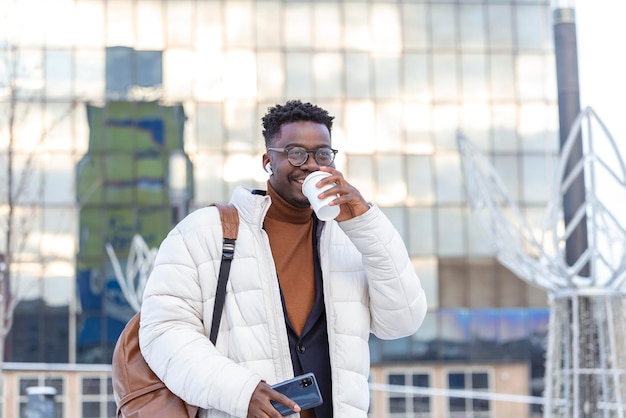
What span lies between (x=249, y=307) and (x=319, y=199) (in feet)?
1.24

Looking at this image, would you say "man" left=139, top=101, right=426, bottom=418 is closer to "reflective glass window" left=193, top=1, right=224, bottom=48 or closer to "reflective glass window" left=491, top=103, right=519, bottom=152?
"reflective glass window" left=193, top=1, right=224, bottom=48

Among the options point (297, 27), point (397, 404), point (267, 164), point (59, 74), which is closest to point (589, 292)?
point (267, 164)

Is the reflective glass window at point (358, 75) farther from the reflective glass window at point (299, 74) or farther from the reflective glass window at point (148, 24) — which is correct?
the reflective glass window at point (148, 24)

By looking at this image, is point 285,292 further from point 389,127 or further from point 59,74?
point 59,74

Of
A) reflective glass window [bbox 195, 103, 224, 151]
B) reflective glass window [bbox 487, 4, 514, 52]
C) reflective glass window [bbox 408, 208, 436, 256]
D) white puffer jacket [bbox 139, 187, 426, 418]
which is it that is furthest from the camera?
reflective glass window [bbox 487, 4, 514, 52]

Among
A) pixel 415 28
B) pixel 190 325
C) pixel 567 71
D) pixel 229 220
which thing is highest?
pixel 415 28

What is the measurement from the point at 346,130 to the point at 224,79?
4.01 metres

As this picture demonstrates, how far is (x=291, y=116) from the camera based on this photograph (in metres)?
3.32

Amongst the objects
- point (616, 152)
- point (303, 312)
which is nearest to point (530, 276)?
point (616, 152)

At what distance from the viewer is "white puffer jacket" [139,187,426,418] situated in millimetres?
3086

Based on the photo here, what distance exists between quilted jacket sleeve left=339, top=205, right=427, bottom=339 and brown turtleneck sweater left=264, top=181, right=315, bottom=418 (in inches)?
7.0

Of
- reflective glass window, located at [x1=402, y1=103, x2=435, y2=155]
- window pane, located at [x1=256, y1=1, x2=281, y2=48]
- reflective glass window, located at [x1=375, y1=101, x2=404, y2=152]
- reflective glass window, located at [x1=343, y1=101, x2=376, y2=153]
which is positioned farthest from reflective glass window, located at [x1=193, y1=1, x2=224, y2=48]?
reflective glass window, located at [x1=402, y1=103, x2=435, y2=155]

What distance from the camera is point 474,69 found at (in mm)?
36438

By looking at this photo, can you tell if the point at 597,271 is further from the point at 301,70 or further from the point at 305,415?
the point at 301,70
